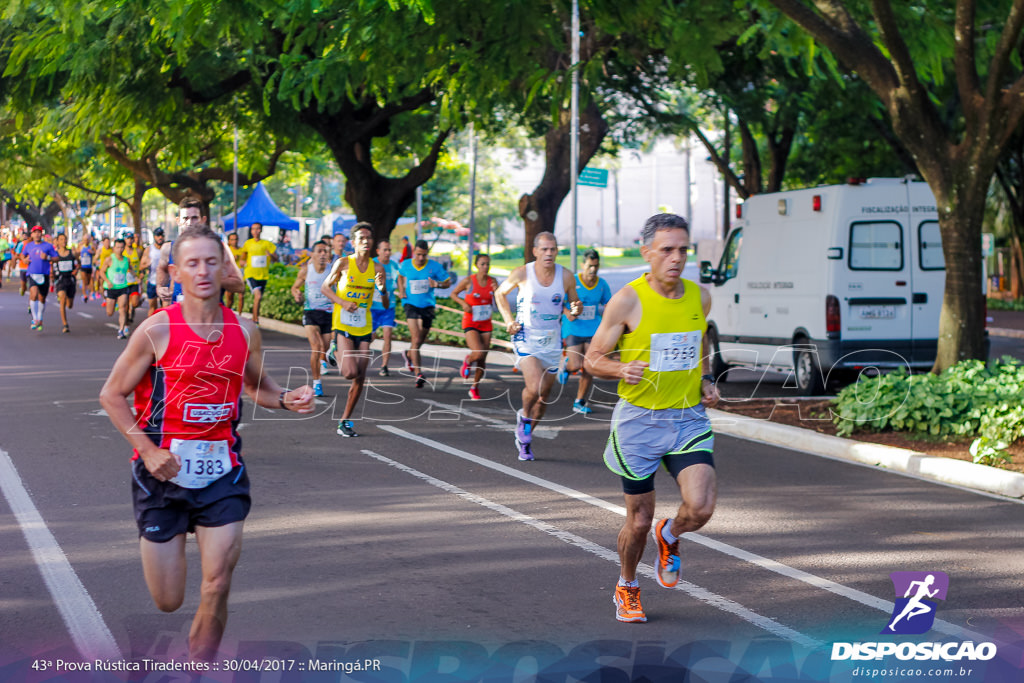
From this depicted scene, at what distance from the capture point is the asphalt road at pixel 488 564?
17.6 feet

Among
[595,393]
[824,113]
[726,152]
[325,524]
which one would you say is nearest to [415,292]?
[595,393]

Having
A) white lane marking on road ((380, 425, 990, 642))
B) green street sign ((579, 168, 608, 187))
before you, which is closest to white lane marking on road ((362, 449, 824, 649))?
white lane marking on road ((380, 425, 990, 642))

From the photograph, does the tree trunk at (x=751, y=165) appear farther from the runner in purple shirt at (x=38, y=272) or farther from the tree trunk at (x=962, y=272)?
the tree trunk at (x=962, y=272)

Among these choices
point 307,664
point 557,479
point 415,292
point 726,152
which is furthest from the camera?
point 726,152

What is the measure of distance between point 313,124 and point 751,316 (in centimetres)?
1346

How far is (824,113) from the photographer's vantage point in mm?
29047

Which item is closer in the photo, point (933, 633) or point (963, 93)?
point (933, 633)

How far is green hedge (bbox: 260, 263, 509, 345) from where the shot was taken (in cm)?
2356

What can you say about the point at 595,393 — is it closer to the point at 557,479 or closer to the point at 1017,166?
the point at 557,479

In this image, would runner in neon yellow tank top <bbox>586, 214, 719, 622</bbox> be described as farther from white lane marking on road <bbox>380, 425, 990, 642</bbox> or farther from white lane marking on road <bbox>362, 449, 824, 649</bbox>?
white lane marking on road <bbox>380, 425, 990, 642</bbox>

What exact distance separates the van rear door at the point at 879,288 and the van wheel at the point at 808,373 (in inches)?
18.2

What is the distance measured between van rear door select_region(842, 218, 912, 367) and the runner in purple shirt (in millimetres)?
15849

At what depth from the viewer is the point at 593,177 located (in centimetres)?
1847

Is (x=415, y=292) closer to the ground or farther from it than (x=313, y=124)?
closer to the ground
